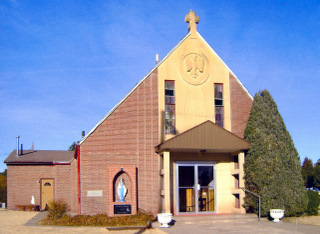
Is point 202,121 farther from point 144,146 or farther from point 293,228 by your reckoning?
point 293,228

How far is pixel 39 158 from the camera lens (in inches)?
1233

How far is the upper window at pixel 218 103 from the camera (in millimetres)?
21734

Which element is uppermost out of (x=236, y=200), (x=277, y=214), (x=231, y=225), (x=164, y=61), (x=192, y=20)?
(x=192, y=20)

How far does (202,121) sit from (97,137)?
5485 mm

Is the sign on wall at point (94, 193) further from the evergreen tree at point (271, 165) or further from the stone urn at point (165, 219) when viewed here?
the evergreen tree at point (271, 165)

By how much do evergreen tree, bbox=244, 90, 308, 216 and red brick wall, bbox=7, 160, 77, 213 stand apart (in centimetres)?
1477

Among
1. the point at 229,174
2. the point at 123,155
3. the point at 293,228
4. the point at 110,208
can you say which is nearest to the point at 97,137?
the point at 123,155

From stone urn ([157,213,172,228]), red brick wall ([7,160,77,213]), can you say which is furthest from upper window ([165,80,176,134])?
red brick wall ([7,160,77,213])

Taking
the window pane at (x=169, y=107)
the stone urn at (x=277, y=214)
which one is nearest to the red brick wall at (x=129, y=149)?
the window pane at (x=169, y=107)

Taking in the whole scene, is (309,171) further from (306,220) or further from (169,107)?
(169,107)

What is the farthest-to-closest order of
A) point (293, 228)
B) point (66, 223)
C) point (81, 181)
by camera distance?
point (81, 181), point (66, 223), point (293, 228)

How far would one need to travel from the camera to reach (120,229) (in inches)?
649

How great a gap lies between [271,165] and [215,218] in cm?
364

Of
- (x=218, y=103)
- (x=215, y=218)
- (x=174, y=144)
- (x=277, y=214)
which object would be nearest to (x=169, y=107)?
(x=218, y=103)
